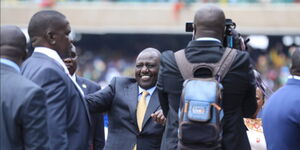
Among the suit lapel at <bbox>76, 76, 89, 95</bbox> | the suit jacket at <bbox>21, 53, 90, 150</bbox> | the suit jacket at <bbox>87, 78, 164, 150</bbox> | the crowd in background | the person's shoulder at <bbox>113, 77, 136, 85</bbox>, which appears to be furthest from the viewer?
the crowd in background

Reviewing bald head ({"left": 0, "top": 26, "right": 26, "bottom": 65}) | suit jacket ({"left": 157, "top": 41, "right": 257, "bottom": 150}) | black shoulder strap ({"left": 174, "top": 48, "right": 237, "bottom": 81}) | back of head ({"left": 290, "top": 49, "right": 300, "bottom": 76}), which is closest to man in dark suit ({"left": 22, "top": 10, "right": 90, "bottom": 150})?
bald head ({"left": 0, "top": 26, "right": 26, "bottom": 65})

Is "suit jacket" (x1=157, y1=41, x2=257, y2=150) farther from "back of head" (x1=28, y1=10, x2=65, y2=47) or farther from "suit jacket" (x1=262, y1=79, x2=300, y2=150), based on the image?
"back of head" (x1=28, y1=10, x2=65, y2=47)

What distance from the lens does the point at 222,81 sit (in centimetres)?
597

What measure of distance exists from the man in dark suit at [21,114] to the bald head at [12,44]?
11cm

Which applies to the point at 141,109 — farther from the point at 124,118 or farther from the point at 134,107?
the point at 124,118

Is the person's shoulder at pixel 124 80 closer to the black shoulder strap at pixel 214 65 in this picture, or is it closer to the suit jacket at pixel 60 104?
the suit jacket at pixel 60 104

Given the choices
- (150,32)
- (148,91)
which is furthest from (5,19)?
(148,91)

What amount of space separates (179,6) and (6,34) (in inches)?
1196

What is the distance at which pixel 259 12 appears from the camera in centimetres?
3644

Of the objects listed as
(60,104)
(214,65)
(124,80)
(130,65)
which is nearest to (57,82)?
(60,104)

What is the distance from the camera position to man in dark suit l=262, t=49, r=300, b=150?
6.79 meters

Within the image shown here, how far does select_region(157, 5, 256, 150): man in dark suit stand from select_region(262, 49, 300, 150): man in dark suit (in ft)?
2.52

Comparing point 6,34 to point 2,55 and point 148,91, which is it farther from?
point 148,91

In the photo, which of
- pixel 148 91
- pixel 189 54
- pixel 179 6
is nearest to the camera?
pixel 189 54
